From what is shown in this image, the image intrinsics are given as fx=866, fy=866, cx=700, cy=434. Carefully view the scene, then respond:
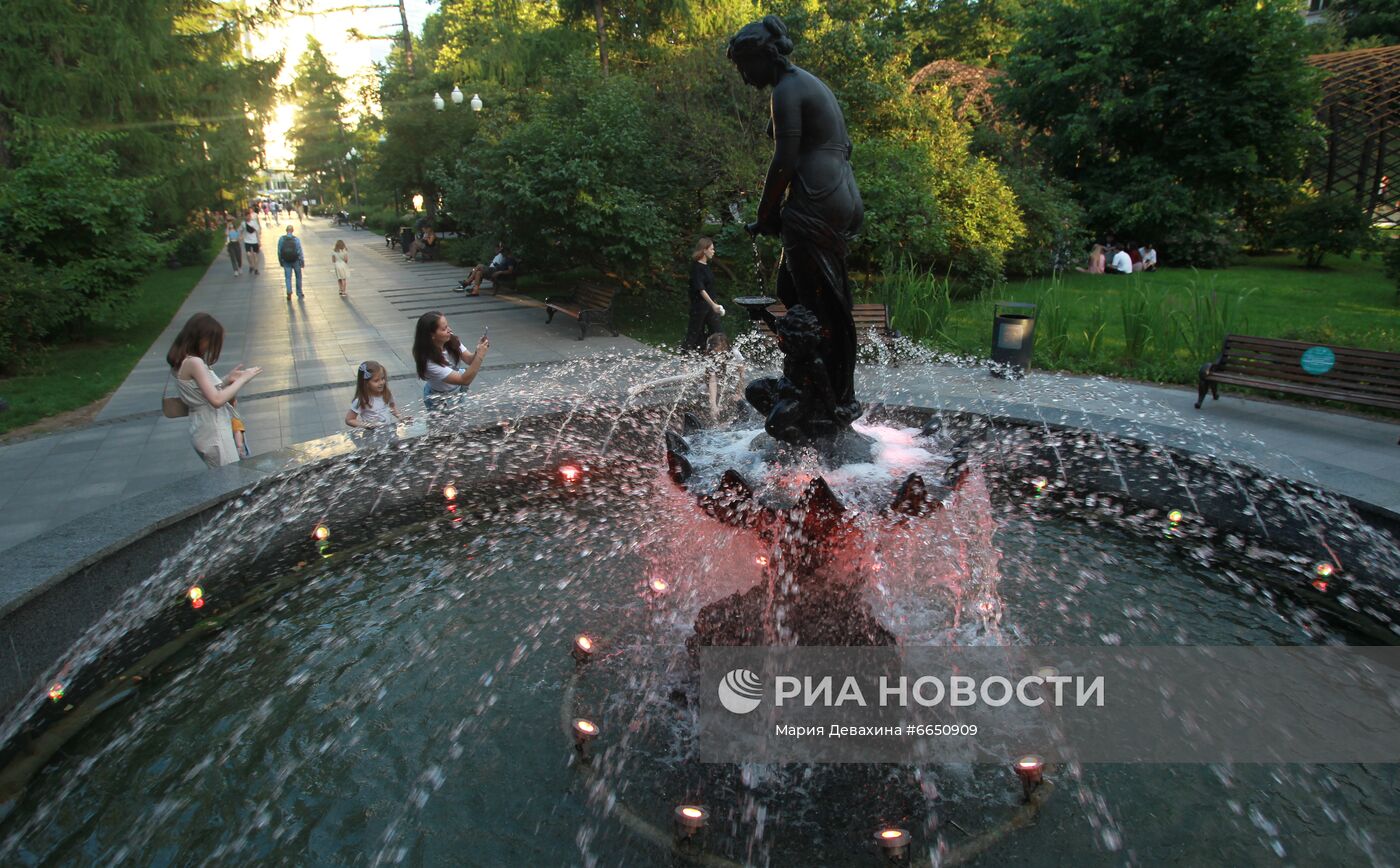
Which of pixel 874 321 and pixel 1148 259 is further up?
pixel 874 321

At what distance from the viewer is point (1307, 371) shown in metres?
8.30

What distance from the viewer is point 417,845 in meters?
3.31

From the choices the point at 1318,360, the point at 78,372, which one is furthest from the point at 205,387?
the point at 1318,360

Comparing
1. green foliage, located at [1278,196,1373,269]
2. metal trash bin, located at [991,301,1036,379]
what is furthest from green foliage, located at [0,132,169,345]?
green foliage, located at [1278,196,1373,269]

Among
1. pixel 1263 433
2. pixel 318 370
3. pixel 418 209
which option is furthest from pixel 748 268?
pixel 418 209

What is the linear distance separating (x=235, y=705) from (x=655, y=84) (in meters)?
15.4

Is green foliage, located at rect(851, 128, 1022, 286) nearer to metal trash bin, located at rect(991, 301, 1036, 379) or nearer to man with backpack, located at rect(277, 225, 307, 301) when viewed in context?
metal trash bin, located at rect(991, 301, 1036, 379)

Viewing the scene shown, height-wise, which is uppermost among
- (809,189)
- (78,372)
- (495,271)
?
(809,189)

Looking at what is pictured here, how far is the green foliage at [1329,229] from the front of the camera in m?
21.5

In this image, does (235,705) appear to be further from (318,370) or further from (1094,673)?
(318,370)

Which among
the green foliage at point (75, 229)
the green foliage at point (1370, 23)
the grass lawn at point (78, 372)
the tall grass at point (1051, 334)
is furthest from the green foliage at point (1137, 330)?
the green foliage at point (1370, 23)

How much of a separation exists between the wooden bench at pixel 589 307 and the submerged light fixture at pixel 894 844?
1185cm

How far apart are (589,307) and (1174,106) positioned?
1744cm

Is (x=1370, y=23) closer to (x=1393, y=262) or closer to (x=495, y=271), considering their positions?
(x=1393, y=262)
